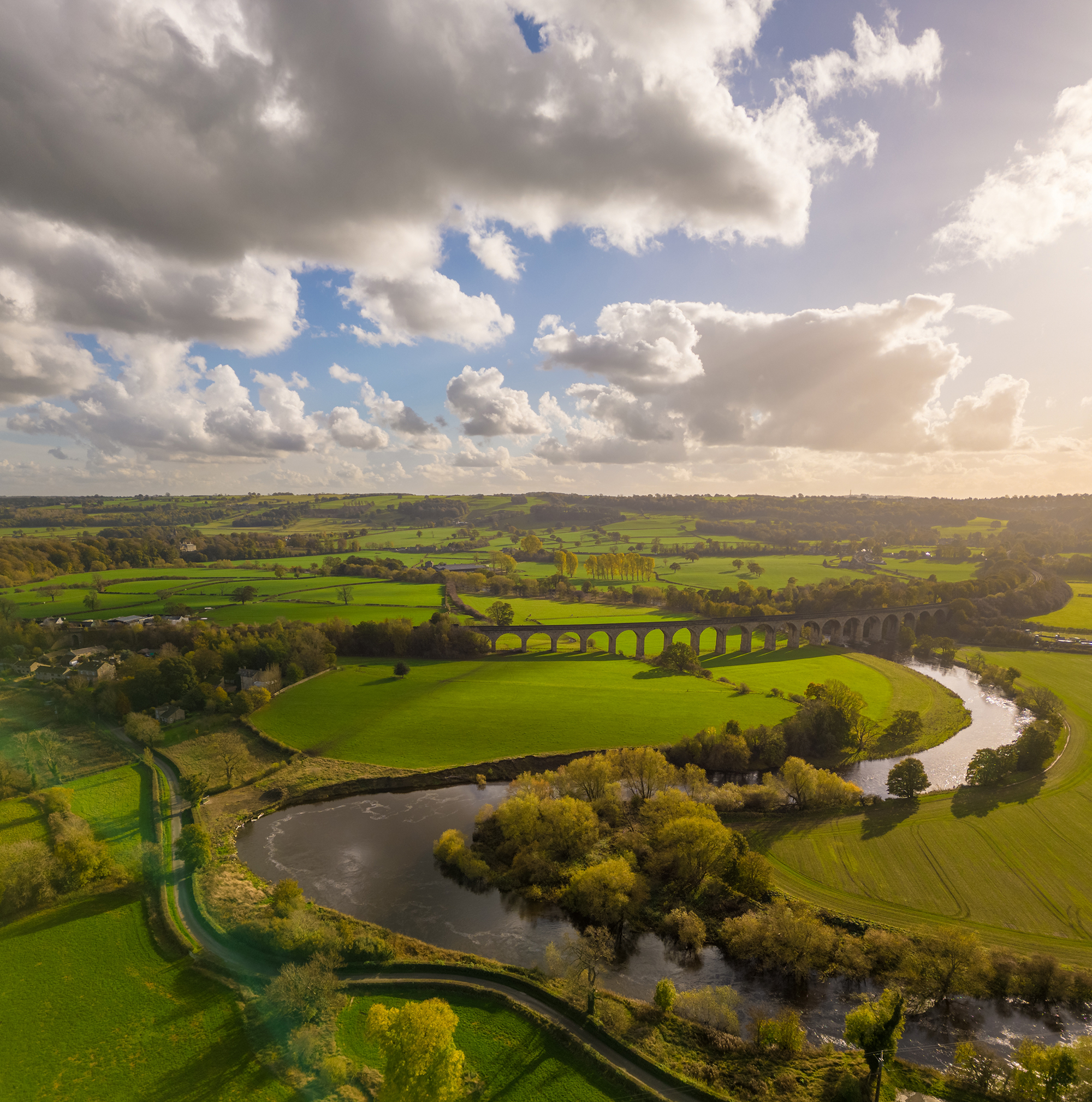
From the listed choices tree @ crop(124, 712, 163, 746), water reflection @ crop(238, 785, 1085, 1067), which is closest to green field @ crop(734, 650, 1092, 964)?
water reflection @ crop(238, 785, 1085, 1067)

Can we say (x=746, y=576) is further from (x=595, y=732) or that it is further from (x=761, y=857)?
(x=761, y=857)

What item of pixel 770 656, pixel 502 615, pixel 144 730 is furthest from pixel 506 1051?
pixel 770 656

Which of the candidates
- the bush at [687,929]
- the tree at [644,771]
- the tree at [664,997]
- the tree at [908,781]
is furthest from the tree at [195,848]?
the tree at [908,781]

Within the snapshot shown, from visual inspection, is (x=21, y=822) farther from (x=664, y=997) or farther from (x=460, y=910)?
(x=664, y=997)

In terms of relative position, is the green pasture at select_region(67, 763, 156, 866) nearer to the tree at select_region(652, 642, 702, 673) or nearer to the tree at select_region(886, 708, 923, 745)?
the tree at select_region(652, 642, 702, 673)

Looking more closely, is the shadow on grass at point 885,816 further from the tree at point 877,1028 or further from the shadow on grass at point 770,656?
the shadow on grass at point 770,656

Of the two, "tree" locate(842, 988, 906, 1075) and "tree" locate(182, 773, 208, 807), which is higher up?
"tree" locate(842, 988, 906, 1075)
